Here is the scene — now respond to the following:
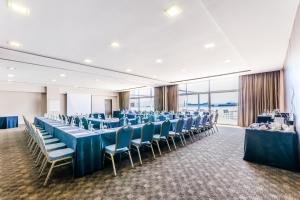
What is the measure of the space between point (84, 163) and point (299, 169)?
4.24 m

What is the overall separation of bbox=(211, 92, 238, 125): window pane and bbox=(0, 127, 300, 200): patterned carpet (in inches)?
253

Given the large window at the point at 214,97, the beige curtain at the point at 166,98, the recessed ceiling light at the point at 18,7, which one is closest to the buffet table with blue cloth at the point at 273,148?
the recessed ceiling light at the point at 18,7

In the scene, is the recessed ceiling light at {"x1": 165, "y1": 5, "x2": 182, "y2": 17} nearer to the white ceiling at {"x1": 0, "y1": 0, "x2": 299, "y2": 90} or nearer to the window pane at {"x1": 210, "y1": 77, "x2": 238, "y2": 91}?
the white ceiling at {"x1": 0, "y1": 0, "x2": 299, "y2": 90}

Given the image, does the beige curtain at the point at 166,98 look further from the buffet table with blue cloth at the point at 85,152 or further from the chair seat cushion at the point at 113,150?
the buffet table with blue cloth at the point at 85,152

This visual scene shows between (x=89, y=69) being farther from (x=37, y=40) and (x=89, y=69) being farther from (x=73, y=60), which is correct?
(x=37, y=40)

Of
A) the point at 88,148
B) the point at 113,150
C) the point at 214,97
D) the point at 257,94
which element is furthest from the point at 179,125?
the point at 214,97

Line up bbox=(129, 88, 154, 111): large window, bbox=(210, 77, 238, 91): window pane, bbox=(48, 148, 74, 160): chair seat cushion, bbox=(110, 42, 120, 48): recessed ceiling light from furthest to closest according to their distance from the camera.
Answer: bbox=(129, 88, 154, 111): large window → bbox=(210, 77, 238, 91): window pane → bbox=(110, 42, 120, 48): recessed ceiling light → bbox=(48, 148, 74, 160): chair seat cushion

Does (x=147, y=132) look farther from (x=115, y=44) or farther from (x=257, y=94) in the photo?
(x=257, y=94)

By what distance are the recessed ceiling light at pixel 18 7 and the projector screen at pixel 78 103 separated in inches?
423

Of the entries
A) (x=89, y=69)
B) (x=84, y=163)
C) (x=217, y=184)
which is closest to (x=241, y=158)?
(x=217, y=184)

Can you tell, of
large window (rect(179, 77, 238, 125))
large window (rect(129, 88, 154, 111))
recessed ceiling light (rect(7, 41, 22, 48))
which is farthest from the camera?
large window (rect(129, 88, 154, 111))

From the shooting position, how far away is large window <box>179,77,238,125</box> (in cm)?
919

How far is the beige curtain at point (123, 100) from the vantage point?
15.6m

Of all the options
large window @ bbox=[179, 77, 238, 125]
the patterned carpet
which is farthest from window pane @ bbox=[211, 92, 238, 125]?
the patterned carpet
